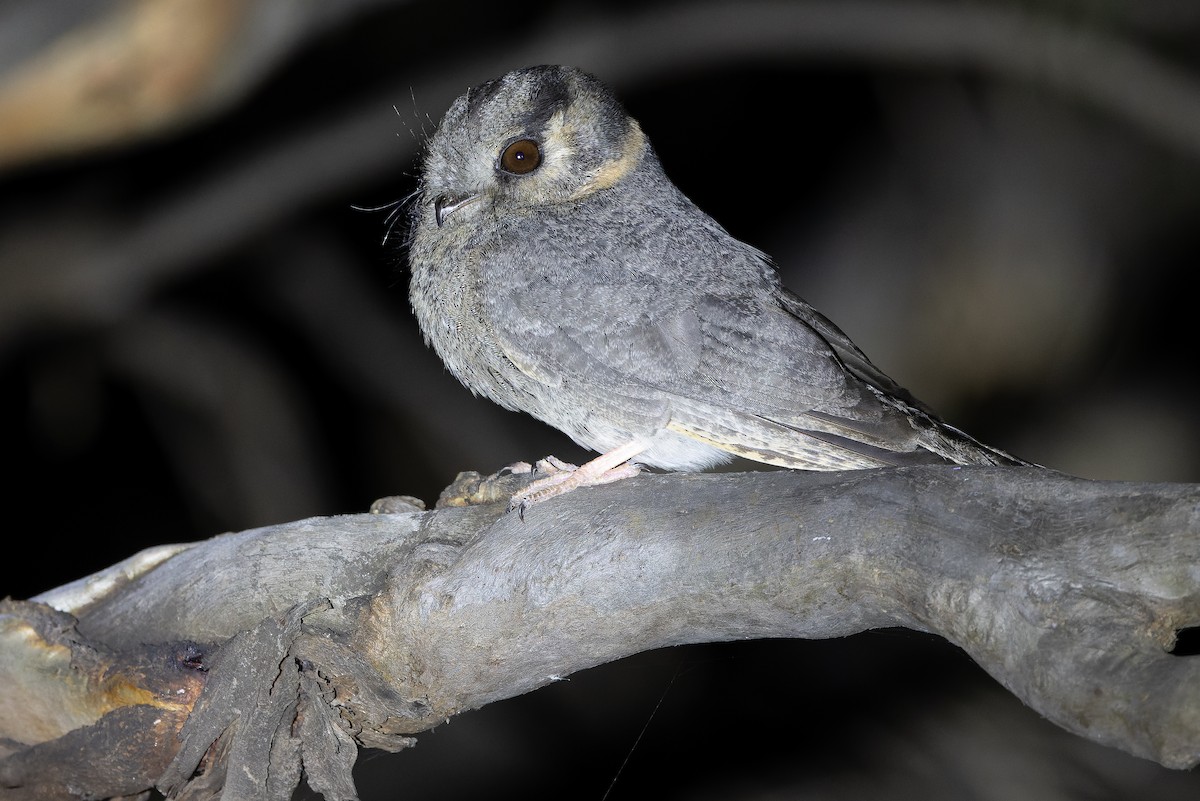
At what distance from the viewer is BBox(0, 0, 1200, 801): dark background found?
6203 millimetres

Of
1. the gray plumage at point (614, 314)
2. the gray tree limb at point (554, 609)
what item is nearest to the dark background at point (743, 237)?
the gray plumage at point (614, 314)

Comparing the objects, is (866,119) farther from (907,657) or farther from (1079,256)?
(907,657)

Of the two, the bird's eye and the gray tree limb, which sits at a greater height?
the bird's eye

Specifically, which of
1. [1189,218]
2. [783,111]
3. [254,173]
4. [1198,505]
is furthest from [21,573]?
[1189,218]

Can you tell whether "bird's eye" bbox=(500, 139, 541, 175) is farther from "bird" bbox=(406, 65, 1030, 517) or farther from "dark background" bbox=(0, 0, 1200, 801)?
"dark background" bbox=(0, 0, 1200, 801)

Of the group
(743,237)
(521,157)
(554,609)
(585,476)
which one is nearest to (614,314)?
(585,476)

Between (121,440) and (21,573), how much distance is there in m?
1.26

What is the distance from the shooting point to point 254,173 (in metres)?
6.62

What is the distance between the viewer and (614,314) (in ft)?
9.20

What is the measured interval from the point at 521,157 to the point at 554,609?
1401 mm

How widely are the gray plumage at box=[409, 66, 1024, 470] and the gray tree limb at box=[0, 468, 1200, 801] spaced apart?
32cm

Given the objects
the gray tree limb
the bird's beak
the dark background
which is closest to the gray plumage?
the bird's beak

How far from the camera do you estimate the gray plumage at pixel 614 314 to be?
2.73 metres

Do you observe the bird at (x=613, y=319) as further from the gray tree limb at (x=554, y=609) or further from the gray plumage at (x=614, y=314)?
the gray tree limb at (x=554, y=609)
